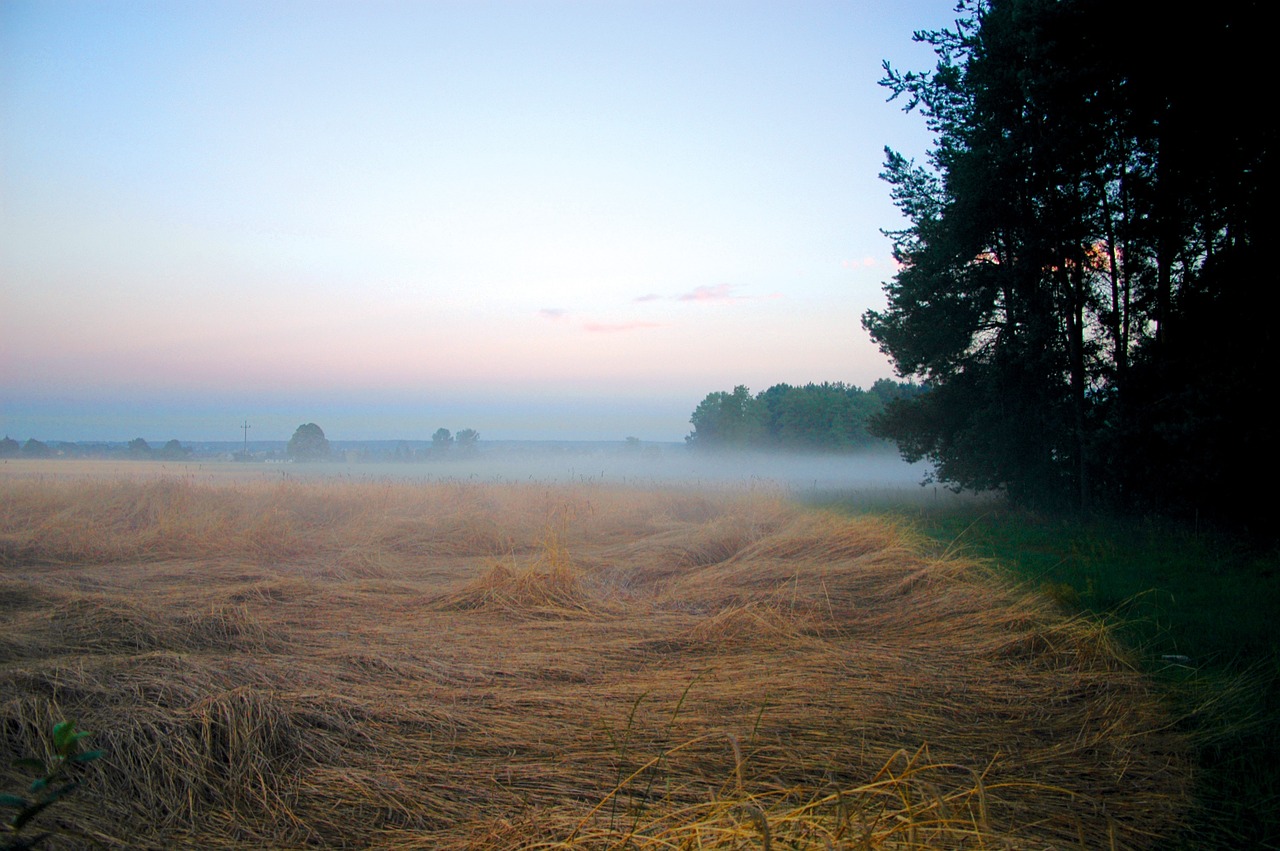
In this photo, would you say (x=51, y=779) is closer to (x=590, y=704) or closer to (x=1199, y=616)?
(x=590, y=704)

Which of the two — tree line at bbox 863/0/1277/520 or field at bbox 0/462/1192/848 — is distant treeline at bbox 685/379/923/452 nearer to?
tree line at bbox 863/0/1277/520

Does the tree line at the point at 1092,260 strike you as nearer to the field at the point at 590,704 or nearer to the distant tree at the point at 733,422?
the field at the point at 590,704

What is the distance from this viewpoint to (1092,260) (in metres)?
11.0

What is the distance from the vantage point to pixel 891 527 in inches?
283

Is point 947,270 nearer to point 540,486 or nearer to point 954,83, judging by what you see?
point 954,83

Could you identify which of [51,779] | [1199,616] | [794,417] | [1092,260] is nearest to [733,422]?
[794,417]

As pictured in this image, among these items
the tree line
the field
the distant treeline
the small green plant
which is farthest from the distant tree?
the small green plant

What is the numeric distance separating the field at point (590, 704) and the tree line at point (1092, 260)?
3.63 meters

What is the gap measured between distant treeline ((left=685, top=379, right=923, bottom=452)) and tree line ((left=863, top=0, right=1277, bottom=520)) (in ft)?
90.0

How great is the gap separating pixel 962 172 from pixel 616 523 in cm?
706

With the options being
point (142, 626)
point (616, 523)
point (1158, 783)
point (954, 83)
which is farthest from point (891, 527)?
point (954, 83)

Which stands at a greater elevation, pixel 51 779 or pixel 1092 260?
pixel 1092 260

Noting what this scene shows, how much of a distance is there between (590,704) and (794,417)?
128 feet

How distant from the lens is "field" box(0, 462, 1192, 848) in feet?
6.94
